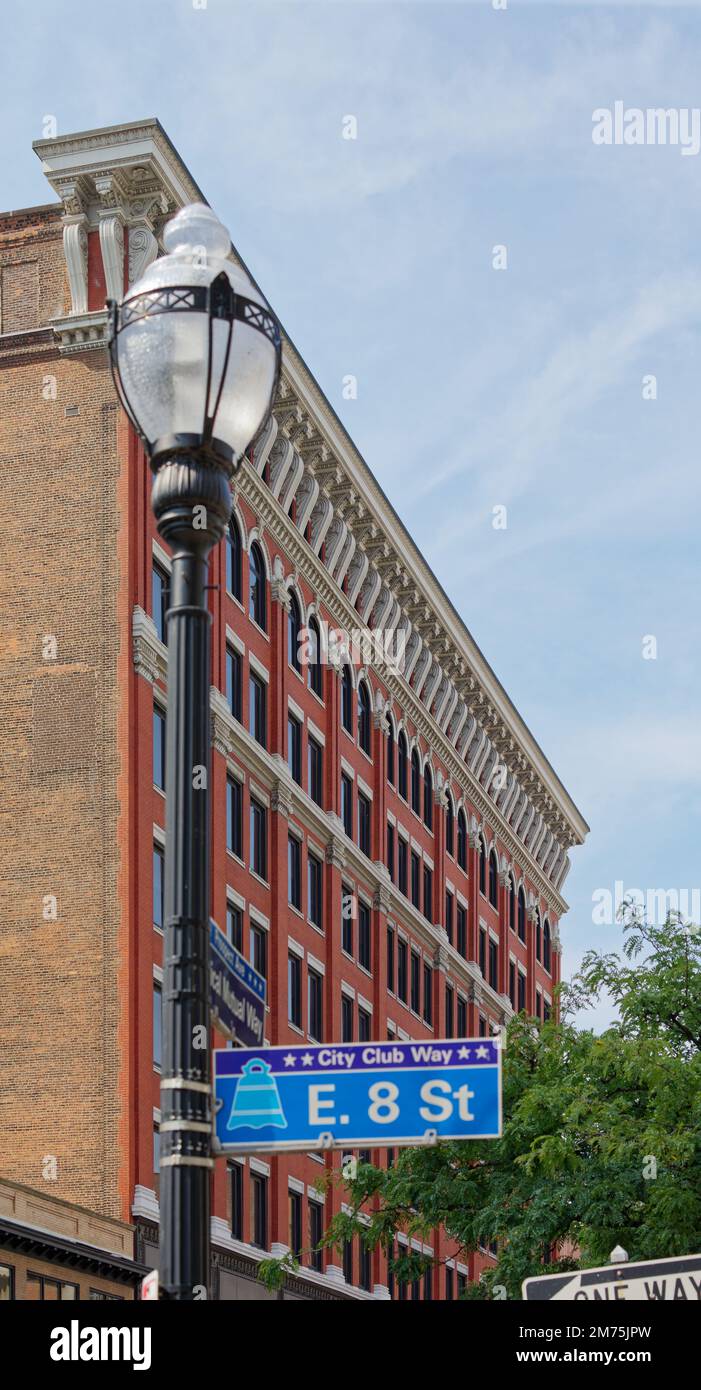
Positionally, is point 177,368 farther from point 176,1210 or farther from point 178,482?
point 176,1210

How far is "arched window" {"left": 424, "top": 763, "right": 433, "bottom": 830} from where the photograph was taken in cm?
6525

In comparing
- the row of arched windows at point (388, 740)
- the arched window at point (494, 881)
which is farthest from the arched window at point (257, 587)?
the arched window at point (494, 881)

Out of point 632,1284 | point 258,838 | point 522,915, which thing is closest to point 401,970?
point 258,838

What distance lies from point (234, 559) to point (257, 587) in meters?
1.89

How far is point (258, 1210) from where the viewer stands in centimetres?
4700

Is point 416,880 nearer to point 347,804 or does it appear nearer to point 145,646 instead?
point 347,804

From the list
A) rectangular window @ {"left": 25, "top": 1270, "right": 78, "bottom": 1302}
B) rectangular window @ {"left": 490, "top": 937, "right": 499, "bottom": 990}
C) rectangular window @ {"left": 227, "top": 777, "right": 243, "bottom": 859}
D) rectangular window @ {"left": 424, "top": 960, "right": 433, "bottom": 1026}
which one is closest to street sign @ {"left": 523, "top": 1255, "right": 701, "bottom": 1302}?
rectangular window @ {"left": 25, "top": 1270, "right": 78, "bottom": 1302}

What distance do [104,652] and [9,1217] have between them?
12.0 meters

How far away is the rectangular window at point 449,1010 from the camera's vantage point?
6638cm

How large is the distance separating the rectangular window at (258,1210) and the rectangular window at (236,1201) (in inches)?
29.0

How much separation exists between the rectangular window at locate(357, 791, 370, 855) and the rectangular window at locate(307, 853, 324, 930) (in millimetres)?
4209

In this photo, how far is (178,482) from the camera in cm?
902

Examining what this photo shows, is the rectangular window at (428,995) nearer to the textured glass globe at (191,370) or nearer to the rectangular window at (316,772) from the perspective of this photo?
the rectangular window at (316,772)
